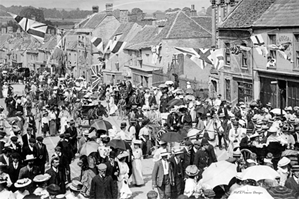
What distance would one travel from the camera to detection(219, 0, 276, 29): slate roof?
14.0 meters

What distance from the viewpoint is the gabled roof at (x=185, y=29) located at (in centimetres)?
2275

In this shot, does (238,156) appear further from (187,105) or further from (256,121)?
(187,105)

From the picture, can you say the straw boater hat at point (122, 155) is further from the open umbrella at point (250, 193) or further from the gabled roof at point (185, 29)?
the gabled roof at point (185, 29)

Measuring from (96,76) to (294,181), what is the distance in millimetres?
22378

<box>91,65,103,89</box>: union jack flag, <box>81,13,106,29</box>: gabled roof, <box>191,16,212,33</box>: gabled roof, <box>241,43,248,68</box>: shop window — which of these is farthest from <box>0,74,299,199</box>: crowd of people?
<box>81,13,106,29</box>: gabled roof

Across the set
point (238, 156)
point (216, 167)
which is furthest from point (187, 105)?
point (216, 167)

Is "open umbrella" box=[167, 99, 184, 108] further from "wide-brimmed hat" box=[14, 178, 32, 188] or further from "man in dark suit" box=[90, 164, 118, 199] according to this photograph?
"wide-brimmed hat" box=[14, 178, 32, 188]

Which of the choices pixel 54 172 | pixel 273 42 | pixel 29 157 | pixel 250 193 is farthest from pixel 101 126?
pixel 250 193

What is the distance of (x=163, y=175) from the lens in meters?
9.88

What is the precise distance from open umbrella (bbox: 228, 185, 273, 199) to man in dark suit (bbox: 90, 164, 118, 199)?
2215mm

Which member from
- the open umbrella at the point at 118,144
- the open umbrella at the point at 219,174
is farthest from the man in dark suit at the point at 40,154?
the open umbrella at the point at 219,174

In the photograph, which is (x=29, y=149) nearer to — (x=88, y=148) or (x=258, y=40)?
(x=88, y=148)

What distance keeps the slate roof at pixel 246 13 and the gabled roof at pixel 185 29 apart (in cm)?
661

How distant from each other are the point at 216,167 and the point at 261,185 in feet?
2.66
